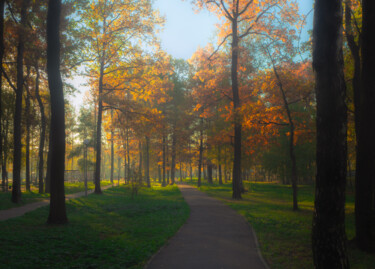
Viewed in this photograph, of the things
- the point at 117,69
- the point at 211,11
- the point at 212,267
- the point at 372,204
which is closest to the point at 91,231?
the point at 212,267

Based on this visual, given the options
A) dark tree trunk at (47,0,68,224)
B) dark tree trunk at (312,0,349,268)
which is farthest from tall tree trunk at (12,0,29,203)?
dark tree trunk at (312,0,349,268)

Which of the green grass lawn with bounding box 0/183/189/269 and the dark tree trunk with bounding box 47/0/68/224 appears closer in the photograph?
the green grass lawn with bounding box 0/183/189/269

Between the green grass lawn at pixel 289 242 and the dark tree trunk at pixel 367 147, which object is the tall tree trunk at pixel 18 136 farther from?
the dark tree trunk at pixel 367 147

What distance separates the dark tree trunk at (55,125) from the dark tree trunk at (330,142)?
795 cm

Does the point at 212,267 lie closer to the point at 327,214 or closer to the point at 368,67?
the point at 327,214

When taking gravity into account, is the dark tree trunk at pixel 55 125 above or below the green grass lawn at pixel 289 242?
above

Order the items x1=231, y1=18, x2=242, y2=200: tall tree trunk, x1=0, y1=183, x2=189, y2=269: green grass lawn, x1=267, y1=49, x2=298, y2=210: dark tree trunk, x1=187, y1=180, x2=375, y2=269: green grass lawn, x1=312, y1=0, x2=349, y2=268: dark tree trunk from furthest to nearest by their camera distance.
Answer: x1=231, y1=18, x2=242, y2=200: tall tree trunk, x1=267, y1=49, x2=298, y2=210: dark tree trunk, x1=187, y1=180, x2=375, y2=269: green grass lawn, x1=0, y1=183, x2=189, y2=269: green grass lawn, x1=312, y1=0, x2=349, y2=268: dark tree trunk

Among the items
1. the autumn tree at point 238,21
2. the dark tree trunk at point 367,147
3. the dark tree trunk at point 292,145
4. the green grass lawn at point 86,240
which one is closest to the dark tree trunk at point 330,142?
the dark tree trunk at point 367,147

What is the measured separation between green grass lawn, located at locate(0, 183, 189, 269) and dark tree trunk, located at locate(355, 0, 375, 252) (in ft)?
16.4

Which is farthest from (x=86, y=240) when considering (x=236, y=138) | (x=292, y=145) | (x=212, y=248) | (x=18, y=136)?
(x=236, y=138)

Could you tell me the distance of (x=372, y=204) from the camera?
646cm

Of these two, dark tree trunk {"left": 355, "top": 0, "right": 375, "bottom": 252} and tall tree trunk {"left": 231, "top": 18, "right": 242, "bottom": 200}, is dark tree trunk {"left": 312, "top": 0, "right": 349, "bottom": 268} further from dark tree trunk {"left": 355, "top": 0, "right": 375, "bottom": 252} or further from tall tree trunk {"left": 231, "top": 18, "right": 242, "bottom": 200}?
tall tree trunk {"left": 231, "top": 18, "right": 242, "bottom": 200}

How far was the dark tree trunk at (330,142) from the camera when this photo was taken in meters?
4.10

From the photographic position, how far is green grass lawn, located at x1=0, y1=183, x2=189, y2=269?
5.40 meters
